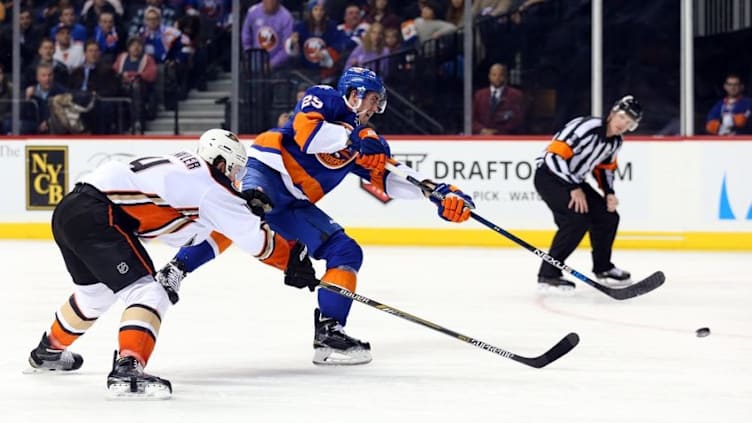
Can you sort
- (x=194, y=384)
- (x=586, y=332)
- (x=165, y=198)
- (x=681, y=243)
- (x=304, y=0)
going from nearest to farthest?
1. (x=165, y=198)
2. (x=194, y=384)
3. (x=586, y=332)
4. (x=681, y=243)
5. (x=304, y=0)

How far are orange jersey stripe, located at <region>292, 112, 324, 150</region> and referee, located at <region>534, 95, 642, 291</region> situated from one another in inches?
84.2

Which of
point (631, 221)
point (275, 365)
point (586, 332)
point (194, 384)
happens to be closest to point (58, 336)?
point (194, 384)

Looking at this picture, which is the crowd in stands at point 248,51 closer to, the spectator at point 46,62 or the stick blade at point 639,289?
the spectator at point 46,62

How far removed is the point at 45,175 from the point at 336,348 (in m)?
5.22

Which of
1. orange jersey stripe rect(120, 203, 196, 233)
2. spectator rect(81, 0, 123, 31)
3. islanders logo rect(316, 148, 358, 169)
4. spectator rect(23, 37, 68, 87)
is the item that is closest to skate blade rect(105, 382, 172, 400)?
orange jersey stripe rect(120, 203, 196, 233)

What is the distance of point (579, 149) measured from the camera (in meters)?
6.23

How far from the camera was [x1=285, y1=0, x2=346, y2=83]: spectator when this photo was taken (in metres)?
9.05

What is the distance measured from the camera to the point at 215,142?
144 inches

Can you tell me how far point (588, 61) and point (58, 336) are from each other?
17.7ft

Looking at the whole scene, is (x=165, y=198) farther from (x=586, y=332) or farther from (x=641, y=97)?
Answer: (x=641, y=97)

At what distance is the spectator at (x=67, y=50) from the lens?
9.48 meters

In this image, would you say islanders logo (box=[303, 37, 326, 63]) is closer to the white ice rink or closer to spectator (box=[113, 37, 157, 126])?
spectator (box=[113, 37, 157, 126])

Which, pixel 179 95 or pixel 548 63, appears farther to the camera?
pixel 179 95

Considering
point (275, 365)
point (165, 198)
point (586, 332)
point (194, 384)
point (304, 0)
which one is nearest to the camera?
point (165, 198)
